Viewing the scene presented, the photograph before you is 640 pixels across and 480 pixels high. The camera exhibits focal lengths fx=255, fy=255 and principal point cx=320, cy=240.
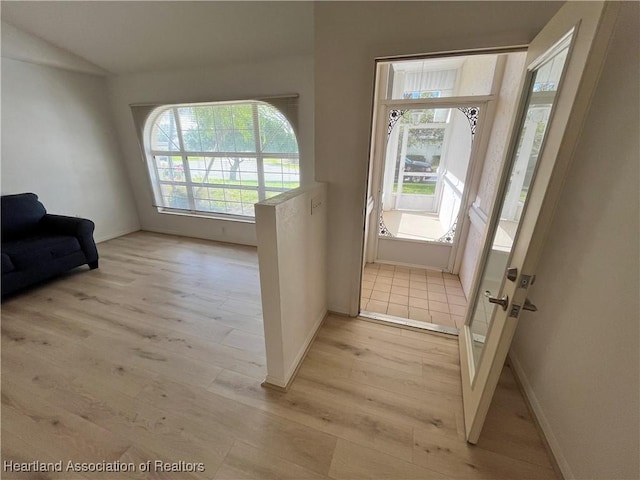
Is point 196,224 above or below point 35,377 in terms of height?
above

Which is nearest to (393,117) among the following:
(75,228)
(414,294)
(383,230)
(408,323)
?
(383,230)

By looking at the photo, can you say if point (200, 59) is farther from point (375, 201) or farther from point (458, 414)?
point (458, 414)

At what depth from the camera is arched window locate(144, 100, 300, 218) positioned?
11.0ft

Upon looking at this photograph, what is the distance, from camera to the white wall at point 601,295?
36.4 inches

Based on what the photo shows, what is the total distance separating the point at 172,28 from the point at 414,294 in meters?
3.64

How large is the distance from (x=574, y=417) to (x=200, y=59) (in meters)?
4.35

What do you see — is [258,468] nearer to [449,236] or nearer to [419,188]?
[449,236]

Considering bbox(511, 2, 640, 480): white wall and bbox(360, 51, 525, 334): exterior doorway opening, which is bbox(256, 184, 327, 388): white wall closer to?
bbox(360, 51, 525, 334): exterior doorway opening

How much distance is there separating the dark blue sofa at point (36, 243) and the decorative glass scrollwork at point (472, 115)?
4.27m

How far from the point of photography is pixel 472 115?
2502mm

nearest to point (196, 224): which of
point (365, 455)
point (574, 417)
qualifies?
point (365, 455)

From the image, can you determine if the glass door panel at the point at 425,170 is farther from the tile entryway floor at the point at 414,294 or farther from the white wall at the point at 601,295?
the white wall at the point at 601,295

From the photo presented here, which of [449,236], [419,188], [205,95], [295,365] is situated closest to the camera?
[295,365]

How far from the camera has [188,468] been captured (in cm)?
118
